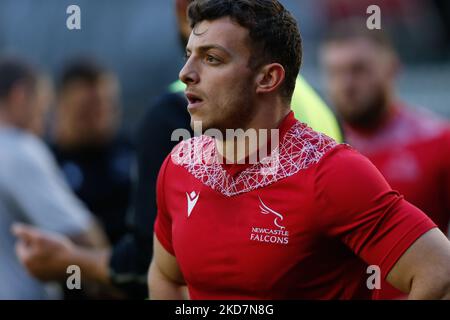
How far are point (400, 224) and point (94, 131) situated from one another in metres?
4.54

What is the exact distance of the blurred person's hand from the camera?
399 centimetres

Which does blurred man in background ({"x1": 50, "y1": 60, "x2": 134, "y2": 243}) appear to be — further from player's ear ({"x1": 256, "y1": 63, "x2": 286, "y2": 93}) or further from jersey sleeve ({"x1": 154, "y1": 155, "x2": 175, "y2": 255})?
player's ear ({"x1": 256, "y1": 63, "x2": 286, "y2": 93})

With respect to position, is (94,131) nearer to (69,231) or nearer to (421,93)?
(69,231)

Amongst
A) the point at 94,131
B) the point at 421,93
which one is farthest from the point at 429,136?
the point at 421,93

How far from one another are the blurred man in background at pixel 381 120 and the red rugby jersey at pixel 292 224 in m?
2.32

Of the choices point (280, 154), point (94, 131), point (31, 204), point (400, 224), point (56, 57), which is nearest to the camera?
point (400, 224)

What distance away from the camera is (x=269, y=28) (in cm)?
274

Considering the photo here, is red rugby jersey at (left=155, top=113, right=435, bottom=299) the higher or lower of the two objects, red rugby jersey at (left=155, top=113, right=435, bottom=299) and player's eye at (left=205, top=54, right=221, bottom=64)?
the lower

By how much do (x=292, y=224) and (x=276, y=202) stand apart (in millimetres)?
90

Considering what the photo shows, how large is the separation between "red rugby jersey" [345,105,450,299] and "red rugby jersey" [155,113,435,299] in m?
2.16

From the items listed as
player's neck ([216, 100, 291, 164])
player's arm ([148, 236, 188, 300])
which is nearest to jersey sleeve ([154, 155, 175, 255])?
player's arm ([148, 236, 188, 300])

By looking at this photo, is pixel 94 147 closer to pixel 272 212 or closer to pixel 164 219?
pixel 164 219

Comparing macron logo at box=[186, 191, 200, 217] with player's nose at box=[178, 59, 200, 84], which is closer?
player's nose at box=[178, 59, 200, 84]

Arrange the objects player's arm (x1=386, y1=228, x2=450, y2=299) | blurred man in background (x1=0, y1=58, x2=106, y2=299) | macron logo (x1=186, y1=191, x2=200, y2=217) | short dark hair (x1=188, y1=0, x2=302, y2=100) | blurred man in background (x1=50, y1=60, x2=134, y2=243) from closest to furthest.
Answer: player's arm (x1=386, y1=228, x2=450, y2=299)
short dark hair (x1=188, y1=0, x2=302, y2=100)
macron logo (x1=186, y1=191, x2=200, y2=217)
blurred man in background (x1=0, y1=58, x2=106, y2=299)
blurred man in background (x1=50, y1=60, x2=134, y2=243)
